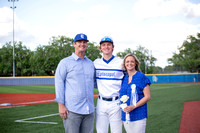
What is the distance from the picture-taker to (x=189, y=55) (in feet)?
202

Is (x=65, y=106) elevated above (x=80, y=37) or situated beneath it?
situated beneath

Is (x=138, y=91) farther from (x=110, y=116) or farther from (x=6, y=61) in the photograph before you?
(x=6, y=61)

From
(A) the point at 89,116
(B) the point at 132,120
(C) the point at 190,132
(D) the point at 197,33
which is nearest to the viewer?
(B) the point at 132,120

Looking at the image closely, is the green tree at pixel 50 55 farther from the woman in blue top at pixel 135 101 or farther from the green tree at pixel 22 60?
the woman in blue top at pixel 135 101

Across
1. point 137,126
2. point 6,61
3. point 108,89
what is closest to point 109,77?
point 108,89

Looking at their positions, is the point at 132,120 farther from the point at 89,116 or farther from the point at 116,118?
the point at 89,116

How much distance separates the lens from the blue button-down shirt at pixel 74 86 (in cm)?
305

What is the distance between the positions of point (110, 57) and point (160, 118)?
4.58 m

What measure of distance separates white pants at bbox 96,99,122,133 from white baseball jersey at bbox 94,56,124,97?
160 millimetres

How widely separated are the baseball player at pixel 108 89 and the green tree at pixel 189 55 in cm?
5718

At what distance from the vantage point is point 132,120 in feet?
9.84

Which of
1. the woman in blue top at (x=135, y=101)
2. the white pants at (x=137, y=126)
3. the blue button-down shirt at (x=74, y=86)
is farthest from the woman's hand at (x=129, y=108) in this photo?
the blue button-down shirt at (x=74, y=86)

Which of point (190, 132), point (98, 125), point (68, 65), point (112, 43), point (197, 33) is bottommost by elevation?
point (190, 132)

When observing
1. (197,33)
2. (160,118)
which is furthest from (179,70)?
(160,118)
